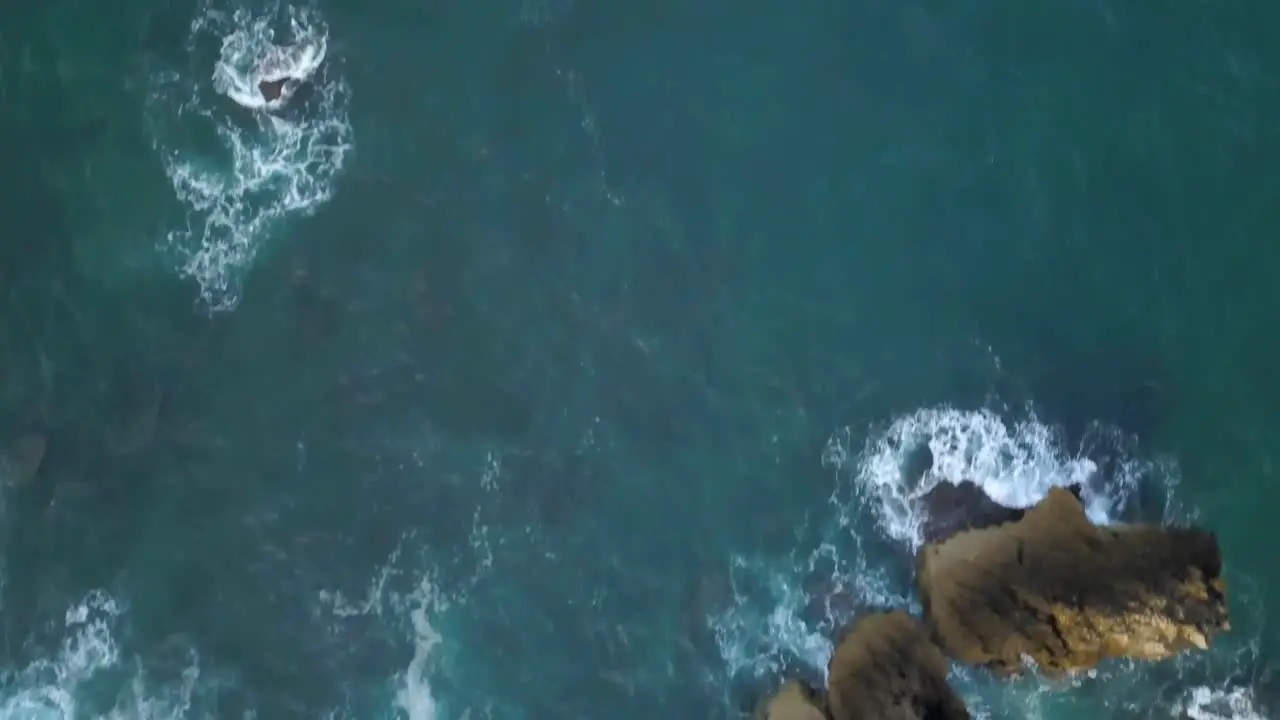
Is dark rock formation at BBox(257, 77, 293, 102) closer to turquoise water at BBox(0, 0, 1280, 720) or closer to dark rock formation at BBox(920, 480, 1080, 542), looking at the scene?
turquoise water at BBox(0, 0, 1280, 720)

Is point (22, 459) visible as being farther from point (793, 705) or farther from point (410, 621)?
point (793, 705)

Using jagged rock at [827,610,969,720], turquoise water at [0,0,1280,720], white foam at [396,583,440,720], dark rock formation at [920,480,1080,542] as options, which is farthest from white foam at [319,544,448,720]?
dark rock formation at [920,480,1080,542]

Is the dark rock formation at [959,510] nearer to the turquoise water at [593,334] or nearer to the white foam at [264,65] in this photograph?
the turquoise water at [593,334]

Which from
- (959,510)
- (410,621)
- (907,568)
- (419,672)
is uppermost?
(959,510)

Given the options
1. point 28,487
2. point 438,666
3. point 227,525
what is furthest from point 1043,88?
point 28,487

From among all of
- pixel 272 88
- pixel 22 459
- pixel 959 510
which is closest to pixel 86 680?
pixel 22 459

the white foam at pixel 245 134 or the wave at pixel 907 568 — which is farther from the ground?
the white foam at pixel 245 134

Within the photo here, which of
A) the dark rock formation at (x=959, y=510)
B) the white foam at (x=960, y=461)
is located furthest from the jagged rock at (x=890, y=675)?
the white foam at (x=960, y=461)

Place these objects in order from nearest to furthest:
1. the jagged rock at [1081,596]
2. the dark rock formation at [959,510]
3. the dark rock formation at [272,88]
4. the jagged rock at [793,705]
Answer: the jagged rock at [1081,596], the jagged rock at [793,705], the dark rock formation at [959,510], the dark rock formation at [272,88]
